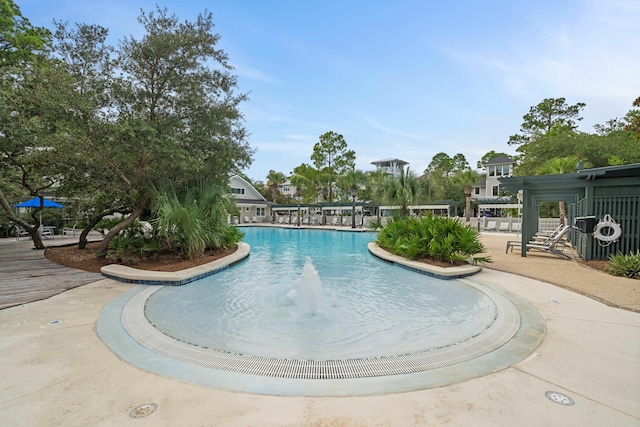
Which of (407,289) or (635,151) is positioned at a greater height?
(635,151)

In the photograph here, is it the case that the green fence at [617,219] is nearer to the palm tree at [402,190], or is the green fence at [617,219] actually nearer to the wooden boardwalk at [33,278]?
the palm tree at [402,190]

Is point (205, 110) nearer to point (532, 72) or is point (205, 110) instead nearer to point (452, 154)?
point (532, 72)

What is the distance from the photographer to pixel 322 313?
516cm

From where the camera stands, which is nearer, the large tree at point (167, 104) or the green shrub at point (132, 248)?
the large tree at point (167, 104)

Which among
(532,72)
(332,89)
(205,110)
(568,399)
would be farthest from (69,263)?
(532,72)

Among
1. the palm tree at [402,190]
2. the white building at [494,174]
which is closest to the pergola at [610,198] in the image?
the palm tree at [402,190]

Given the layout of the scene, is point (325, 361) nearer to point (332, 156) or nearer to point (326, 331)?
point (326, 331)

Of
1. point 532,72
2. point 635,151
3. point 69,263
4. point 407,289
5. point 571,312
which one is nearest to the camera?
point 571,312

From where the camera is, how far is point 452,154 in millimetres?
48469

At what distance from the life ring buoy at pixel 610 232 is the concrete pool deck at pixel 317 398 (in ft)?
18.9

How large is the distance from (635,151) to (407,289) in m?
22.1

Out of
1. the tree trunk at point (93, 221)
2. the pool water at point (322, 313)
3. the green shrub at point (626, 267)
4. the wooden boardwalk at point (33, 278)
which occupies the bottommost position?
the pool water at point (322, 313)

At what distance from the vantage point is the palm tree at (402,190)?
1378 centimetres

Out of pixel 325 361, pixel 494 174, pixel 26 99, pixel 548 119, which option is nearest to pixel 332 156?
pixel 494 174
